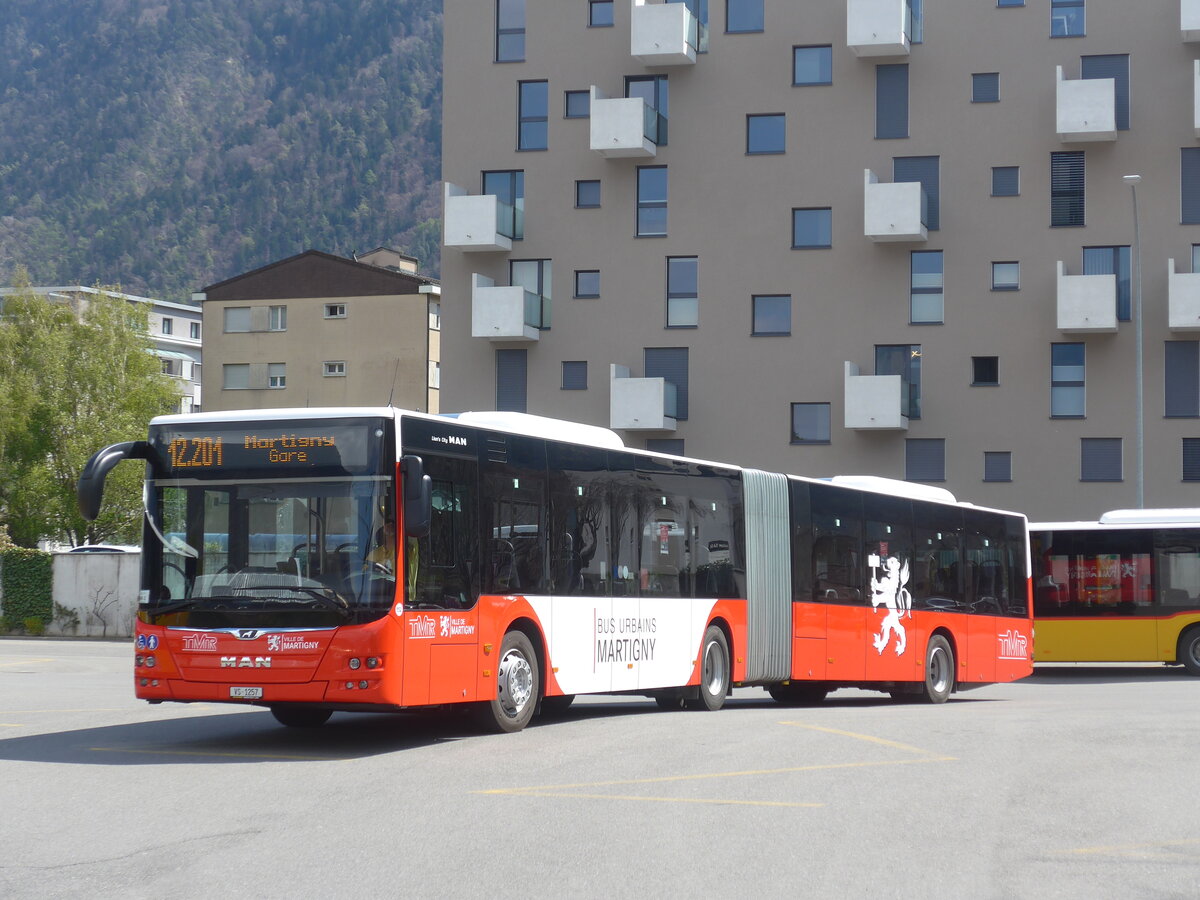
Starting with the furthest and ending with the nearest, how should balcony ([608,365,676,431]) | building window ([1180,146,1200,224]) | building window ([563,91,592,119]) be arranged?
building window ([563,91,592,119])
balcony ([608,365,676,431])
building window ([1180,146,1200,224])

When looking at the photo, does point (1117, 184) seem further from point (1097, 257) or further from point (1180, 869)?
point (1180, 869)

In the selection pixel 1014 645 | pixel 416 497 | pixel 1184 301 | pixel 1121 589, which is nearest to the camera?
pixel 416 497

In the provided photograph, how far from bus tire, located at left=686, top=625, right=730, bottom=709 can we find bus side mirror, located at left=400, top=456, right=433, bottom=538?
6.43m

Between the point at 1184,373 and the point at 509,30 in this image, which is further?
the point at 509,30

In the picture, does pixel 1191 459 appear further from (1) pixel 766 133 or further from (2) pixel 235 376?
(2) pixel 235 376

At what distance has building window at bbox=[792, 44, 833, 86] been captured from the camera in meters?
46.9

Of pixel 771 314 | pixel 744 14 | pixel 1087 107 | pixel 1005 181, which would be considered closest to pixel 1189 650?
pixel 1087 107

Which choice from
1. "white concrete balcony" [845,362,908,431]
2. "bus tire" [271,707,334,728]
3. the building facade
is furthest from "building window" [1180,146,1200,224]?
"bus tire" [271,707,334,728]

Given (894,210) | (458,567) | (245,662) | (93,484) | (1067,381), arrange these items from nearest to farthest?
(93,484) → (245,662) → (458,567) → (894,210) → (1067,381)

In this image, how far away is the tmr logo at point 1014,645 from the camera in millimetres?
25578

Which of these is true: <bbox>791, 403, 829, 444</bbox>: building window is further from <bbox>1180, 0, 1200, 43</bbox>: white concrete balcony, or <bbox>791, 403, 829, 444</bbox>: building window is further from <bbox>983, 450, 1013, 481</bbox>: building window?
<bbox>1180, 0, 1200, 43</bbox>: white concrete balcony

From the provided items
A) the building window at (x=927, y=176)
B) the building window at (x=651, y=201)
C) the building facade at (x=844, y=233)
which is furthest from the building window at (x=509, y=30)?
the building window at (x=927, y=176)

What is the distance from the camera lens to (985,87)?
45.9 metres

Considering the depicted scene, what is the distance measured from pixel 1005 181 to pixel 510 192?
1407 centimetres
